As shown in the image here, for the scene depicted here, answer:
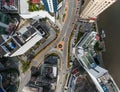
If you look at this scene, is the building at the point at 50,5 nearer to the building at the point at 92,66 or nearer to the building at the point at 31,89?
the building at the point at 92,66

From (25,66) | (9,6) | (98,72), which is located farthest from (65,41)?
(9,6)

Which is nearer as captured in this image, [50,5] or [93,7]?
[93,7]

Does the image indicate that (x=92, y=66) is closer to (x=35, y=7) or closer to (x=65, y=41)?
(x=65, y=41)

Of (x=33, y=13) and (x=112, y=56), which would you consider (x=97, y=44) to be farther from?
(x=33, y=13)

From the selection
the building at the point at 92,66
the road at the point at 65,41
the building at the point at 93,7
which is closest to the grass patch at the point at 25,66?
the road at the point at 65,41

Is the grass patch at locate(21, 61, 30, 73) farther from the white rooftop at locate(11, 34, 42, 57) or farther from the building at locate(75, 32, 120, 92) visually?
the building at locate(75, 32, 120, 92)
